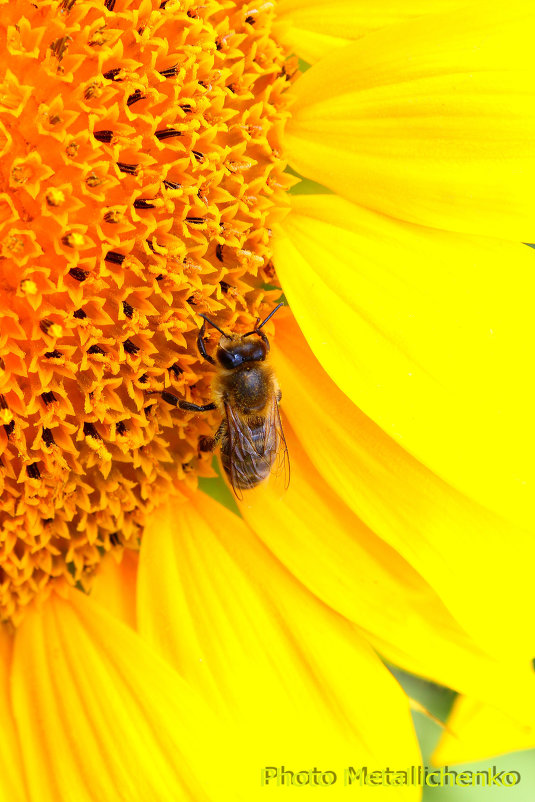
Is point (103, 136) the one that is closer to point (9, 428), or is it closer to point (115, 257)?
point (115, 257)

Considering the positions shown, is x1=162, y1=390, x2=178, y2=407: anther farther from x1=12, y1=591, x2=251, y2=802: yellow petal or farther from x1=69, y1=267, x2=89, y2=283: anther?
x1=12, y1=591, x2=251, y2=802: yellow petal

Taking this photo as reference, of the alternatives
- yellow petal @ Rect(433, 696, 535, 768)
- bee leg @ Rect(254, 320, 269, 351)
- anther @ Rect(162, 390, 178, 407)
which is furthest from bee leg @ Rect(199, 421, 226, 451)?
yellow petal @ Rect(433, 696, 535, 768)

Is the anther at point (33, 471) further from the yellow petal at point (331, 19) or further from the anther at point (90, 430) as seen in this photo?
the yellow petal at point (331, 19)

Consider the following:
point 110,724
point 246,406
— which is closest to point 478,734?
point 110,724

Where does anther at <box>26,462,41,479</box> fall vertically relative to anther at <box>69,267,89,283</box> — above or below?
below

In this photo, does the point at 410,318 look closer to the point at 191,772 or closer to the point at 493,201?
the point at 493,201

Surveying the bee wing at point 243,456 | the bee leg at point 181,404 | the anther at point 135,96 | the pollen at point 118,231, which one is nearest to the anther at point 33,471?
the pollen at point 118,231
